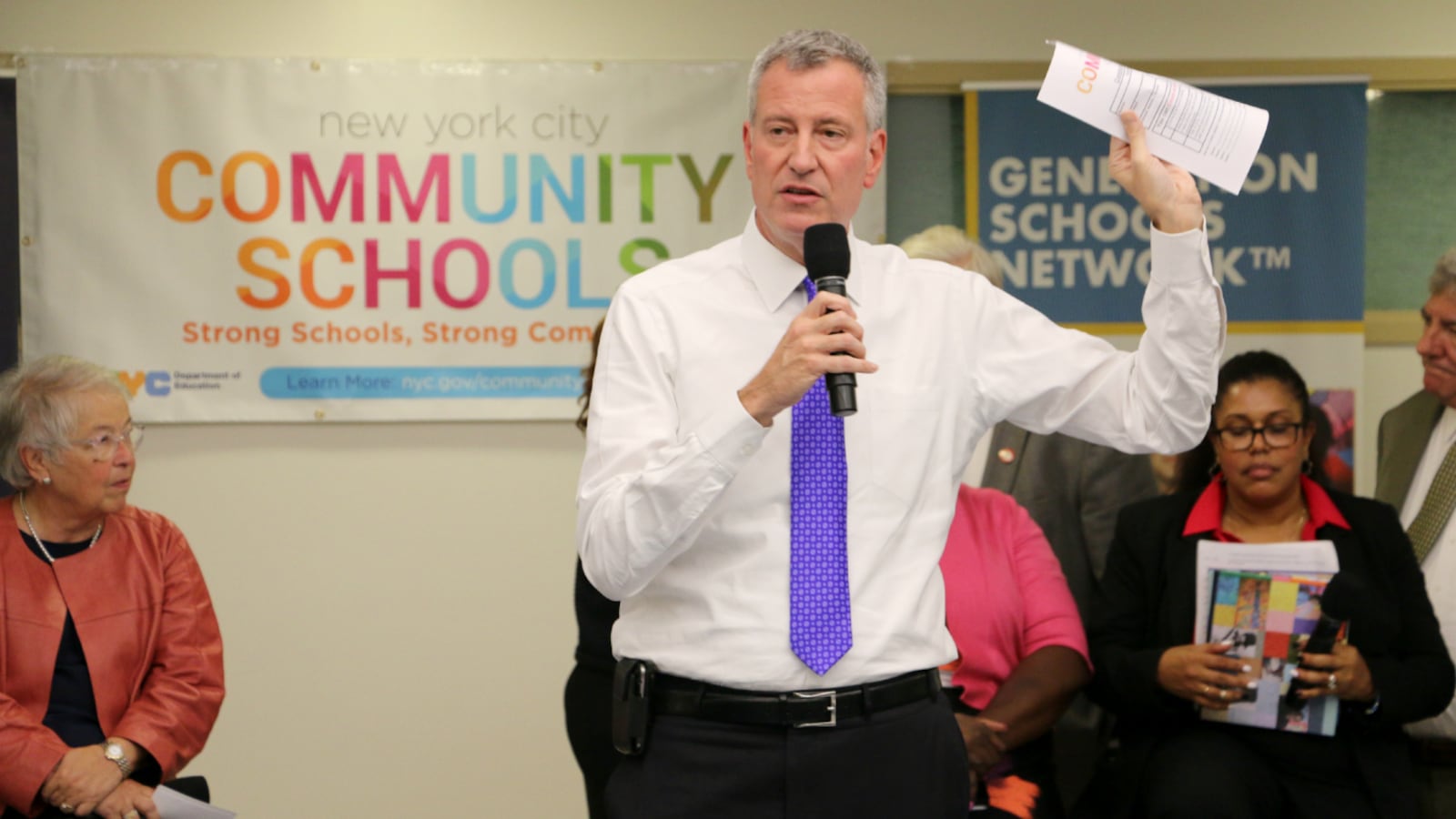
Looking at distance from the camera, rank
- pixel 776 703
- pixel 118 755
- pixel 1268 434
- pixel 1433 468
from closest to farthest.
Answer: pixel 776 703 → pixel 118 755 → pixel 1268 434 → pixel 1433 468

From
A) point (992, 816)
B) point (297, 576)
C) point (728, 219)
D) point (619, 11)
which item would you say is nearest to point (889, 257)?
point (992, 816)

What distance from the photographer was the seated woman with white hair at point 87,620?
2707mm

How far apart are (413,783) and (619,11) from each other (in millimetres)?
2386

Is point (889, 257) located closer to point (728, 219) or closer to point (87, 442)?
point (87, 442)

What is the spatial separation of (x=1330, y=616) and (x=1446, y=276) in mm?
992

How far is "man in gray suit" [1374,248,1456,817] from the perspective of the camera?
3.08m

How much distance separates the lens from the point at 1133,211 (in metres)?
4.05

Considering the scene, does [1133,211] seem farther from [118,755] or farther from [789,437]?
[118,755]

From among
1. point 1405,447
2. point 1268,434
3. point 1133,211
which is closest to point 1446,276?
point 1405,447

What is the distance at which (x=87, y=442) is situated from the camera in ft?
9.37

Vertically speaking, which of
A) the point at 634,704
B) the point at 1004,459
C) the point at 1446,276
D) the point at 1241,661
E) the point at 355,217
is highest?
the point at 355,217

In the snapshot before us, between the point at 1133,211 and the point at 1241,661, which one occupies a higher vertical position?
the point at 1133,211

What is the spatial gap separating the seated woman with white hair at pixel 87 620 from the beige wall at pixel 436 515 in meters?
1.08

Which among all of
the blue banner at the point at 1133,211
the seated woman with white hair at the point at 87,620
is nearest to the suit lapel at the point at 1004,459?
the blue banner at the point at 1133,211
